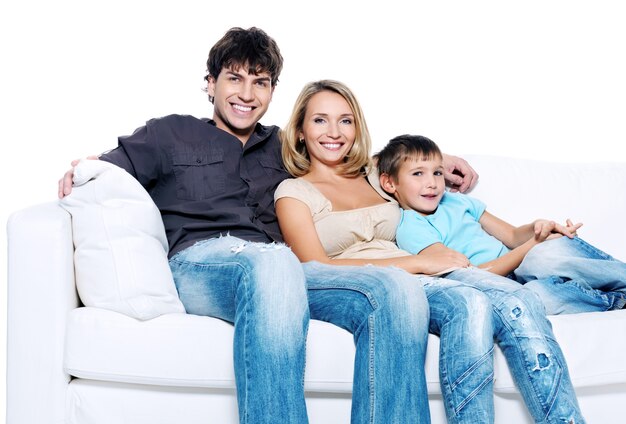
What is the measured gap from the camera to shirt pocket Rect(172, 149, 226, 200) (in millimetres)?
2344

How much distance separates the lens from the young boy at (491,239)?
2230mm

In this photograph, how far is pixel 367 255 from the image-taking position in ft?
7.63

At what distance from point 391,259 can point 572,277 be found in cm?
50

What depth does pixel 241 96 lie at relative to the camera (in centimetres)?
243

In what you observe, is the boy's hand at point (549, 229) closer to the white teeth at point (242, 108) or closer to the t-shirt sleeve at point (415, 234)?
the t-shirt sleeve at point (415, 234)

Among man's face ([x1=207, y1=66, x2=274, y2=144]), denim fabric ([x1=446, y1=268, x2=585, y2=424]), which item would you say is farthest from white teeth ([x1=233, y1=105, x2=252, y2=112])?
denim fabric ([x1=446, y1=268, x2=585, y2=424])

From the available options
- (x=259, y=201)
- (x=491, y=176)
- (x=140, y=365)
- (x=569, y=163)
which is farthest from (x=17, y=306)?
(x=569, y=163)

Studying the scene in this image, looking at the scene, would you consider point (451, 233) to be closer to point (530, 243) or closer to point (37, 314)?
point (530, 243)

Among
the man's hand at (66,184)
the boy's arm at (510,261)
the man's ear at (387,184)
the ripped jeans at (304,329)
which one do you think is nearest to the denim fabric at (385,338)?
the ripped jeans at (304,329)

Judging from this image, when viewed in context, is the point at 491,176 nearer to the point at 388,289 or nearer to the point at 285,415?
the point at 388,289

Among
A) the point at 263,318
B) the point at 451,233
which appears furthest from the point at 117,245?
the point at 451,233

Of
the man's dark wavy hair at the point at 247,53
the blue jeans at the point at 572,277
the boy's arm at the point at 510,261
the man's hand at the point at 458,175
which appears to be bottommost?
the blue jeans at the point at 572,277

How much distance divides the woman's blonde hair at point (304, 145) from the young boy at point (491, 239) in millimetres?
90

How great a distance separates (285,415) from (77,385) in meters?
0.63
